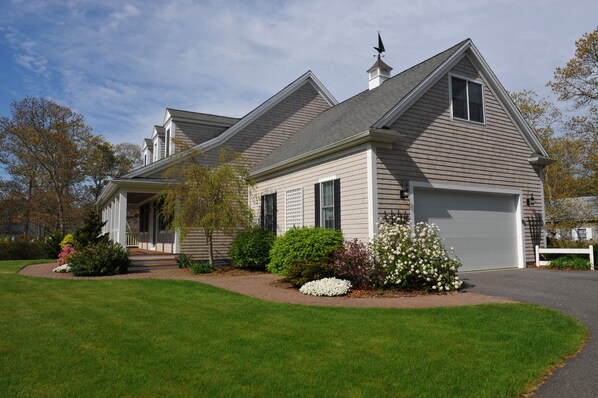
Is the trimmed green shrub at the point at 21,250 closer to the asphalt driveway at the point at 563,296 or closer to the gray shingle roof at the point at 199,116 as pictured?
the gray shingle roof at the point at 199,116

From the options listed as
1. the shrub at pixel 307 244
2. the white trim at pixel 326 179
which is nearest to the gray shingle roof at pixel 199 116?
the white trim at pixel 326 179

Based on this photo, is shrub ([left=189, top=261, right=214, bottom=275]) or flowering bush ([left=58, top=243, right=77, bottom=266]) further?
flowering bush ([left=58, top=243, right=77, bottom=266])

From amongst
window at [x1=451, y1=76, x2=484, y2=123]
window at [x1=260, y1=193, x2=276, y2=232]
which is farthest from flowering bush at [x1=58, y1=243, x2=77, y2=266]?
window at [x1=451, y1=76, x2=484, y2=123]

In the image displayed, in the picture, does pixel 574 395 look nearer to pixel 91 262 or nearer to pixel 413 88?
pixel 413 88

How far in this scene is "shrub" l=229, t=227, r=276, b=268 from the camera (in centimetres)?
1366

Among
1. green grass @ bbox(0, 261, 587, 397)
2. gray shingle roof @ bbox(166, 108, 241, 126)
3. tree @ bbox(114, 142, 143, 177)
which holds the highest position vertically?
tree @ bbox(114, 142, 143, 177)

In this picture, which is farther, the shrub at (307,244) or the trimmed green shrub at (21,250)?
the trimmed green shrub at (21,250)

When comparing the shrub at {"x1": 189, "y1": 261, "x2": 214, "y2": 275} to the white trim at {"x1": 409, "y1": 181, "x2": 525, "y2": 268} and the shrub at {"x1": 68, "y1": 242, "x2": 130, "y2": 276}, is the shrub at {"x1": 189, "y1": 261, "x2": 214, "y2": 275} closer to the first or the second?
the shrub at {"x1": 68, "y1": 242, "x2": 130, "y2": 276}

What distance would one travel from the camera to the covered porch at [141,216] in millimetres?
14906

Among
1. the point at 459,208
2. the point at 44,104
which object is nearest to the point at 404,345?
the point at 459,208

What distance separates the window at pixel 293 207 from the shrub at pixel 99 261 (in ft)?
18.1

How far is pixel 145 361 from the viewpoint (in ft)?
A: 14.1

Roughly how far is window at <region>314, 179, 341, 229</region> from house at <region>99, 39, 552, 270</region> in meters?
0.03

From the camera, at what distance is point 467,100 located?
1258cm
